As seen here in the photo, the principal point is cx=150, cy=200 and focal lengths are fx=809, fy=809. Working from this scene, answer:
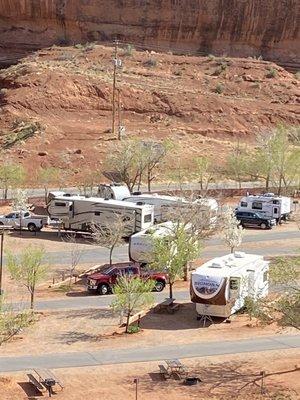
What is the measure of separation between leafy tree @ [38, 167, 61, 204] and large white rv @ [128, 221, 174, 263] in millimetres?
21081

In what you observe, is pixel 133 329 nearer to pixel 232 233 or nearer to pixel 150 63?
pixel 232 233

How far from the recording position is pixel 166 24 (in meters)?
101

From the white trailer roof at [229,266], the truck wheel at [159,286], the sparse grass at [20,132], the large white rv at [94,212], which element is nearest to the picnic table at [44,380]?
the white trailer roof at [229,266]

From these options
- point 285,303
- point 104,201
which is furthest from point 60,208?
point 285,303

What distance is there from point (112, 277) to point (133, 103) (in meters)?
47.7

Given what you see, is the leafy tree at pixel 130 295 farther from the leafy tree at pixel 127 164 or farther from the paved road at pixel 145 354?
the leafy tree at pixel 127 164

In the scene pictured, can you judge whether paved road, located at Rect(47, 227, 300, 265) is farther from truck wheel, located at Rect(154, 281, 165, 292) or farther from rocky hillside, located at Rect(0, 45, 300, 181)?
rocky hillside, located at Rect(0, 45, 300, 181)

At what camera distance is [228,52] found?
103 metres

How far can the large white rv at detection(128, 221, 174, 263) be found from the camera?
Result: 3503 cm

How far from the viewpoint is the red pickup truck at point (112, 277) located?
32.8 metres

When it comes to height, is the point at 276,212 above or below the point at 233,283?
above

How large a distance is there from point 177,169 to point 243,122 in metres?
16.1

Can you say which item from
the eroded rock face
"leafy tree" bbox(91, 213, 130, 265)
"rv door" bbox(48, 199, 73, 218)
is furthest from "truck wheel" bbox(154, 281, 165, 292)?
the eroded rock face

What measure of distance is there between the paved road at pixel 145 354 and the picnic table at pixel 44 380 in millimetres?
941
